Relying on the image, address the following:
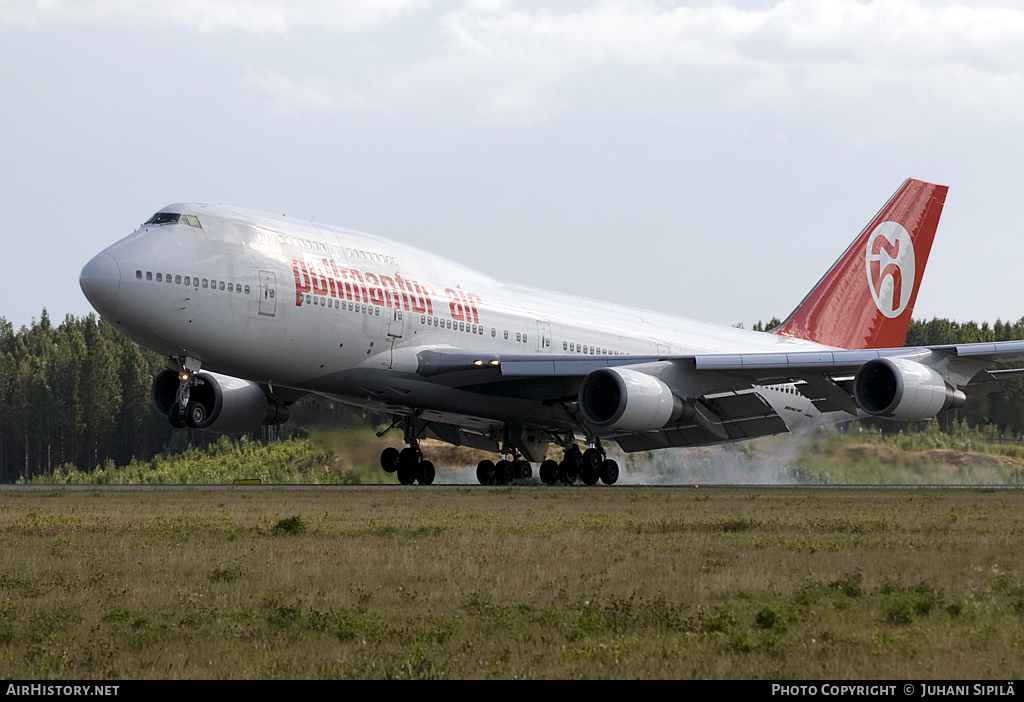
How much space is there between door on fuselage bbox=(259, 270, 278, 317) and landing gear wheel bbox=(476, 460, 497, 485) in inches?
388

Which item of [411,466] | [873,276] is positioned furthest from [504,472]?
[873,276]

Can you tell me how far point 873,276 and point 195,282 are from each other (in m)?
23.7

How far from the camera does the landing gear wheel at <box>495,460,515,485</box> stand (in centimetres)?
3085

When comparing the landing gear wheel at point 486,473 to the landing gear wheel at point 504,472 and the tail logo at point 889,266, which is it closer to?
the landing gear wheel at point 504,472

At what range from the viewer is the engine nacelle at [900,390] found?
24.6 meters

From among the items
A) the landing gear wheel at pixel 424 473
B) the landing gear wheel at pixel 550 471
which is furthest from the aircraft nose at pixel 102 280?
the landing gear wheel at pixel 550 471

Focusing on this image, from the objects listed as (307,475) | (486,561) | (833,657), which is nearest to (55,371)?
(307,475)

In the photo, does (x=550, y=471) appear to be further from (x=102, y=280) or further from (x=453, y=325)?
(x=102, y=280)

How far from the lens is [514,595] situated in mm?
9844

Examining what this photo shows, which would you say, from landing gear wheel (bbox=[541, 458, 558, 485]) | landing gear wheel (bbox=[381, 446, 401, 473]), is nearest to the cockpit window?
landing gear wheel (bbox=[381, 446, 401, 473])

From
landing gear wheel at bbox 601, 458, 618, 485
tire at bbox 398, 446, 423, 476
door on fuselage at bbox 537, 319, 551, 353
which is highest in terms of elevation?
door on fuselage at bbox 537, 319, 551, 353

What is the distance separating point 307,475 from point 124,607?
2361 centimetres

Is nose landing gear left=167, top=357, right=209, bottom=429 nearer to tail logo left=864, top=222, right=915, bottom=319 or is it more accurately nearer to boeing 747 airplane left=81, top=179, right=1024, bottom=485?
boeing 747 airplane left=81, top=179, right=1024, bottom=485
